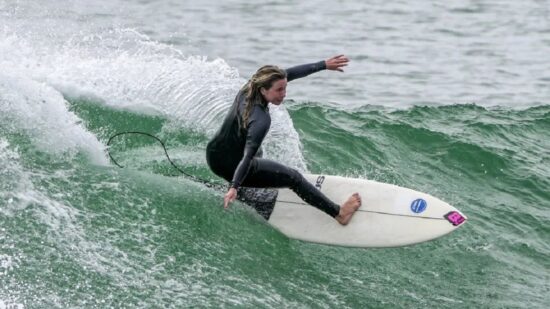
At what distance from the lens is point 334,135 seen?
1236 cm

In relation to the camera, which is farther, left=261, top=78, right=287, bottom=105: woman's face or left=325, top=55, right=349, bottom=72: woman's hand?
left=325, top=55, right=349, bottom=72: woman's hand

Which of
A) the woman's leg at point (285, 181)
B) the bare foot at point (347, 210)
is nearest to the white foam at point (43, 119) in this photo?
the woman's leg at point (285, 181)

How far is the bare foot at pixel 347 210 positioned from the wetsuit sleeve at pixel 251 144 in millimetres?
1216

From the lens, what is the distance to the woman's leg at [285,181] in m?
8.98

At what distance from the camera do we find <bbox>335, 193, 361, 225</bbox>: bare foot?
926 cm

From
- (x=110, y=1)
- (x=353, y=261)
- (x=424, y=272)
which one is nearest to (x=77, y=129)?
(x=353, y=261)

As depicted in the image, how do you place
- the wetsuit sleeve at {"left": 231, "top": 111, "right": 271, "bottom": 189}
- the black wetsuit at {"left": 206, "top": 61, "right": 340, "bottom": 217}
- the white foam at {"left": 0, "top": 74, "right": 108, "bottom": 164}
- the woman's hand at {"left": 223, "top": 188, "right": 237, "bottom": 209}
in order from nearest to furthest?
the woman's hand at {"left": 223, "top": 188, "right": 237, "bottom": 209} → the wetsuit sleeve at {"left": 231, "top": 111, "right": 271, "bottom": 189} → the black wetsuit at {"left": 206, "top": 61, "right": 340, "bottom": 217} → the white foam at {"left": 0, "top": 74, "right": 108, "bottom": 164}

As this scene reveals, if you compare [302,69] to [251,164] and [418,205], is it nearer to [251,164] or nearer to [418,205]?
[251,164]

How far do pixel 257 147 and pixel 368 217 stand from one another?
1.51 metres

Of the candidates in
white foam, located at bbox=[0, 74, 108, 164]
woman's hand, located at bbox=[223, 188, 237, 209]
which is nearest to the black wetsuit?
woman's hand, located at bbox=[223, 188, 237, 209]

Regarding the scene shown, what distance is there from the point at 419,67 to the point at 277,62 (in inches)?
118

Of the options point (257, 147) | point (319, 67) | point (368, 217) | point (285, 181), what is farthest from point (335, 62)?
point (368, 217)

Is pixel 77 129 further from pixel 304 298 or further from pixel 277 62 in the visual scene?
pixel 277 62

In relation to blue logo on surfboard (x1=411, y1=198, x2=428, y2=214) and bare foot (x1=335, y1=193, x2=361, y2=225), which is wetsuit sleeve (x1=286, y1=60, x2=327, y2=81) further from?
blue logo on surfboard (x1=411, y1=198, x2=428, y2=214)
